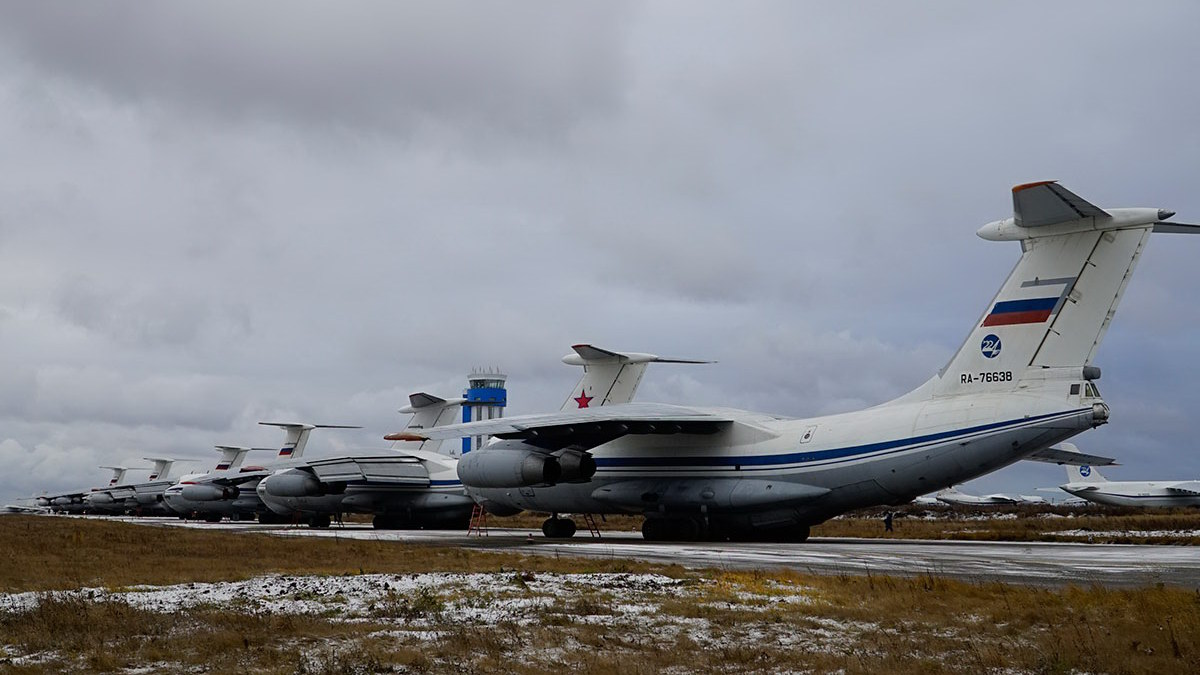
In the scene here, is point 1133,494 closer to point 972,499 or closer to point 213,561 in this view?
point 972,499

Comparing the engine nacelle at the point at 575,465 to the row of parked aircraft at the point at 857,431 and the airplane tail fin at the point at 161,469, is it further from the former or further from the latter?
the airplane tail fin at the point at 161,469

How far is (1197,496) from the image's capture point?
51312mm

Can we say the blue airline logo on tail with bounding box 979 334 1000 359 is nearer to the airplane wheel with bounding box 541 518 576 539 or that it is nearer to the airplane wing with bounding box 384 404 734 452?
the airplane wing with bounding box 384 404 734 452

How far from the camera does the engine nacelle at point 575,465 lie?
26.6m

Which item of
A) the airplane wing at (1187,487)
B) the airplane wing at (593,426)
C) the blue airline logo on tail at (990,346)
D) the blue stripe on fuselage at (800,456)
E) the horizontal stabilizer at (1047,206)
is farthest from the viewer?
the airplane wing at (1187,487)

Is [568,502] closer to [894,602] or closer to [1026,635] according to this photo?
[894,602]

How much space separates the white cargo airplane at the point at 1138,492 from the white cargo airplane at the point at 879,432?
33.5 meters

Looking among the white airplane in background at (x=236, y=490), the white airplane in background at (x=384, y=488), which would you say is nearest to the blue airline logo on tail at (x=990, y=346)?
the white airplane in background at (x=384, y=488)

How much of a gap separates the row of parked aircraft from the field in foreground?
381 inches

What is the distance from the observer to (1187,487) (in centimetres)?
5019

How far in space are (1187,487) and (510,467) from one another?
38020 millimetres

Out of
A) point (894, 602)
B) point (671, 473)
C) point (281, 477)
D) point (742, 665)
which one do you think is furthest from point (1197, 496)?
point (742, 665)

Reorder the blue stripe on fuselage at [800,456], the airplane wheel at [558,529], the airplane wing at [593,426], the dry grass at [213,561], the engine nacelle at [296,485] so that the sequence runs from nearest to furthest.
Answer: the dry grass at [213,561], the blue stripe on fuselage at [800,456], the airplane wing at [593,426], the airplane wheel at [558,529], the engine nacelle at [296,485]

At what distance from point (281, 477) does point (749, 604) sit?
32435 millimetres
